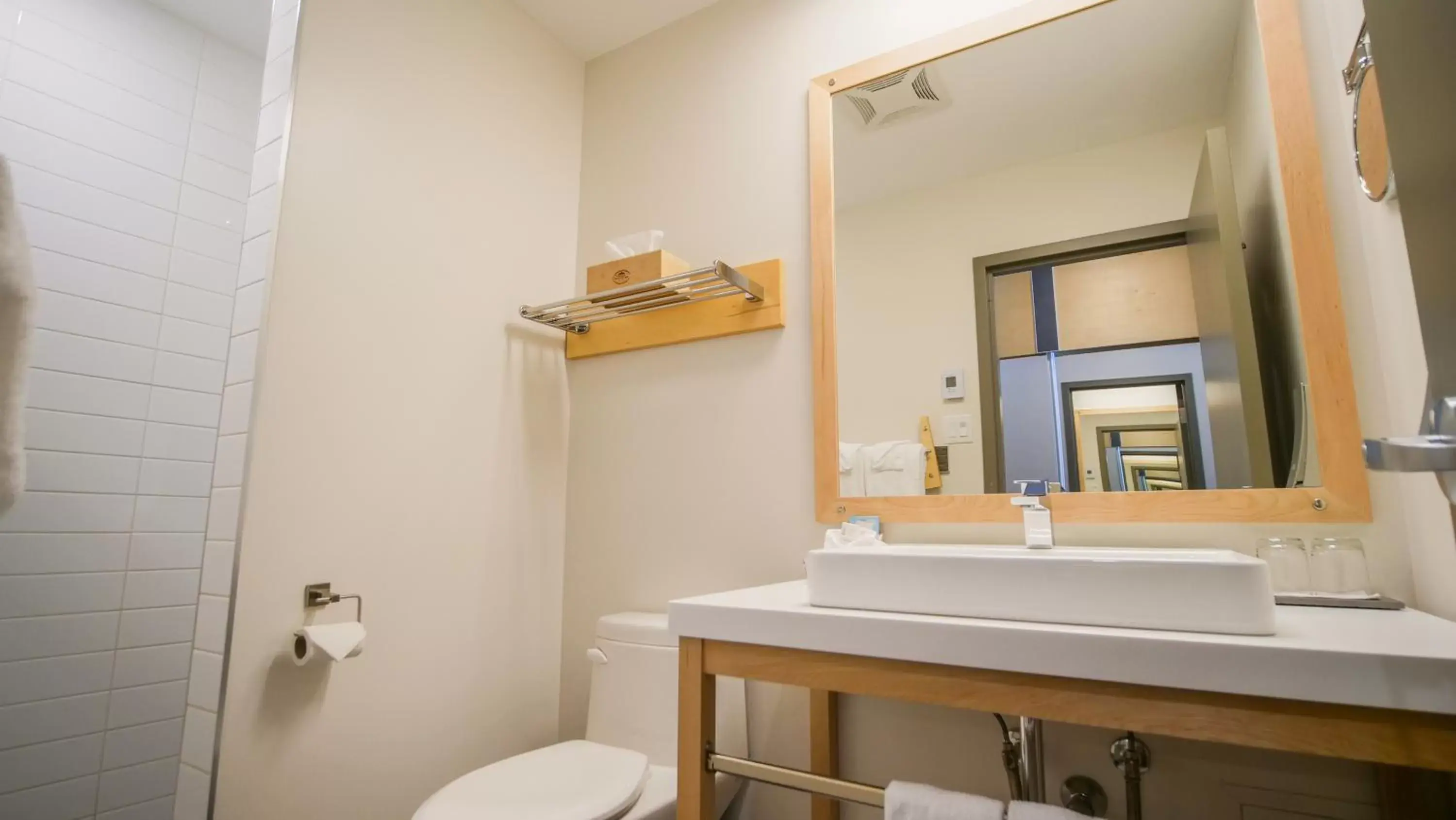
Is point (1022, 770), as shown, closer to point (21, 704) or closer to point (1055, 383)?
point (1055, 383)

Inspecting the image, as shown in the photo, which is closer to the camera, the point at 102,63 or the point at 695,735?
the point at 695,735

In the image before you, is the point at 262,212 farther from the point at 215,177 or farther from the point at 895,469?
Answer: the point at 895,469

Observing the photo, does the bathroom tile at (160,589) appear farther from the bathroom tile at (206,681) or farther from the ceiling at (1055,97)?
the ceiling at (1055,97)

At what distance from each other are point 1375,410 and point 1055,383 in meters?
0.46

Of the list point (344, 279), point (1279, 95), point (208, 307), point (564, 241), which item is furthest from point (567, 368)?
point (1279, 95)

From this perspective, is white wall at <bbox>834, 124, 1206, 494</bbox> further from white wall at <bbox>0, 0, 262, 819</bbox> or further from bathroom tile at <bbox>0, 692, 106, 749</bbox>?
bathroom tile at <bbox>0, 692, 106, 749</bbox>

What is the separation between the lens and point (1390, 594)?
1.01m

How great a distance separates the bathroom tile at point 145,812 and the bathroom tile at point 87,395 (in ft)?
3.19

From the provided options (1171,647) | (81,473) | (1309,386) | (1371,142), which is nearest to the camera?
(1171,647)

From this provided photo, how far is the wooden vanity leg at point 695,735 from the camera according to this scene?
3.20ft

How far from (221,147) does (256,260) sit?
976mm

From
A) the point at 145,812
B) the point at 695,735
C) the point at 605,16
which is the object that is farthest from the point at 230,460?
the point at 605,16

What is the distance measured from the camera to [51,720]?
1556 millimetres

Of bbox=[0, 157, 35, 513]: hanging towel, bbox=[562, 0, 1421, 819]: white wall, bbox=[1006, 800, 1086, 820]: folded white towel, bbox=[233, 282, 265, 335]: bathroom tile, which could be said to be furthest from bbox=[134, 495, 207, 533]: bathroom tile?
bbox=[1006, 800, 1086, 820]: folded white towel
